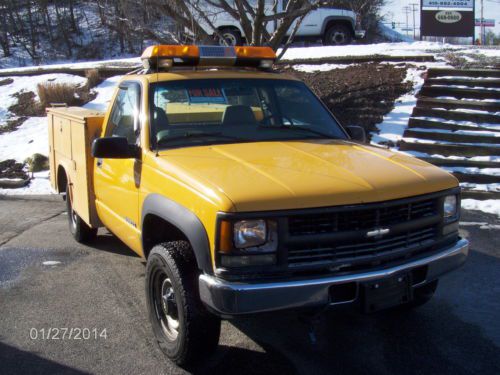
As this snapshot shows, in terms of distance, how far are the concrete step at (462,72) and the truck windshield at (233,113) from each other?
830 centimetres

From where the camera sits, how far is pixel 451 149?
920 cm

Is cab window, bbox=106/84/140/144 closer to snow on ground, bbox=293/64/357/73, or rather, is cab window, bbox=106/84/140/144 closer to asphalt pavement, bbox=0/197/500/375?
asphalt pavement, bbox=0/197/500/375

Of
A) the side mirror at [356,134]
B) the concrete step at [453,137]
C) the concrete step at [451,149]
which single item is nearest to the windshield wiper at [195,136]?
the side mirror at [356,134]

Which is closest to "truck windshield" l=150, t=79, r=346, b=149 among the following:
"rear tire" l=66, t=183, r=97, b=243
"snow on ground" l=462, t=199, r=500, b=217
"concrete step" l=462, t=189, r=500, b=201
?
"rear tire" l=66, t=183, r=97, b=243

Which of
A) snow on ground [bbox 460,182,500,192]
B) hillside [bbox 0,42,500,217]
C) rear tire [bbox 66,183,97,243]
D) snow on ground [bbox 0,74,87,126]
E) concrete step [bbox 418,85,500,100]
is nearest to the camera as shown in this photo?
rear tire [bbox 66,183,97,243]

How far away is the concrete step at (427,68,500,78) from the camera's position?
1190cm

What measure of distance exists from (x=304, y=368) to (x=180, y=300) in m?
0.93

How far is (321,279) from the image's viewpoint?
308cm

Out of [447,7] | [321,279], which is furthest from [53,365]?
[447,7]

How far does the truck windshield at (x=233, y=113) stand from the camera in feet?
13.9

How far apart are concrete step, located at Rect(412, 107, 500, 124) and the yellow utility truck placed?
20.6 ft

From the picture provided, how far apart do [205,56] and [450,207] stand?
2408 mm

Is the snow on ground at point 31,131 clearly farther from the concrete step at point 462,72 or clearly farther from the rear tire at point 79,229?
the concrete step at point 462,72

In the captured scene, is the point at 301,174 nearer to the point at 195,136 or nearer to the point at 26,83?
the point at 195,136
